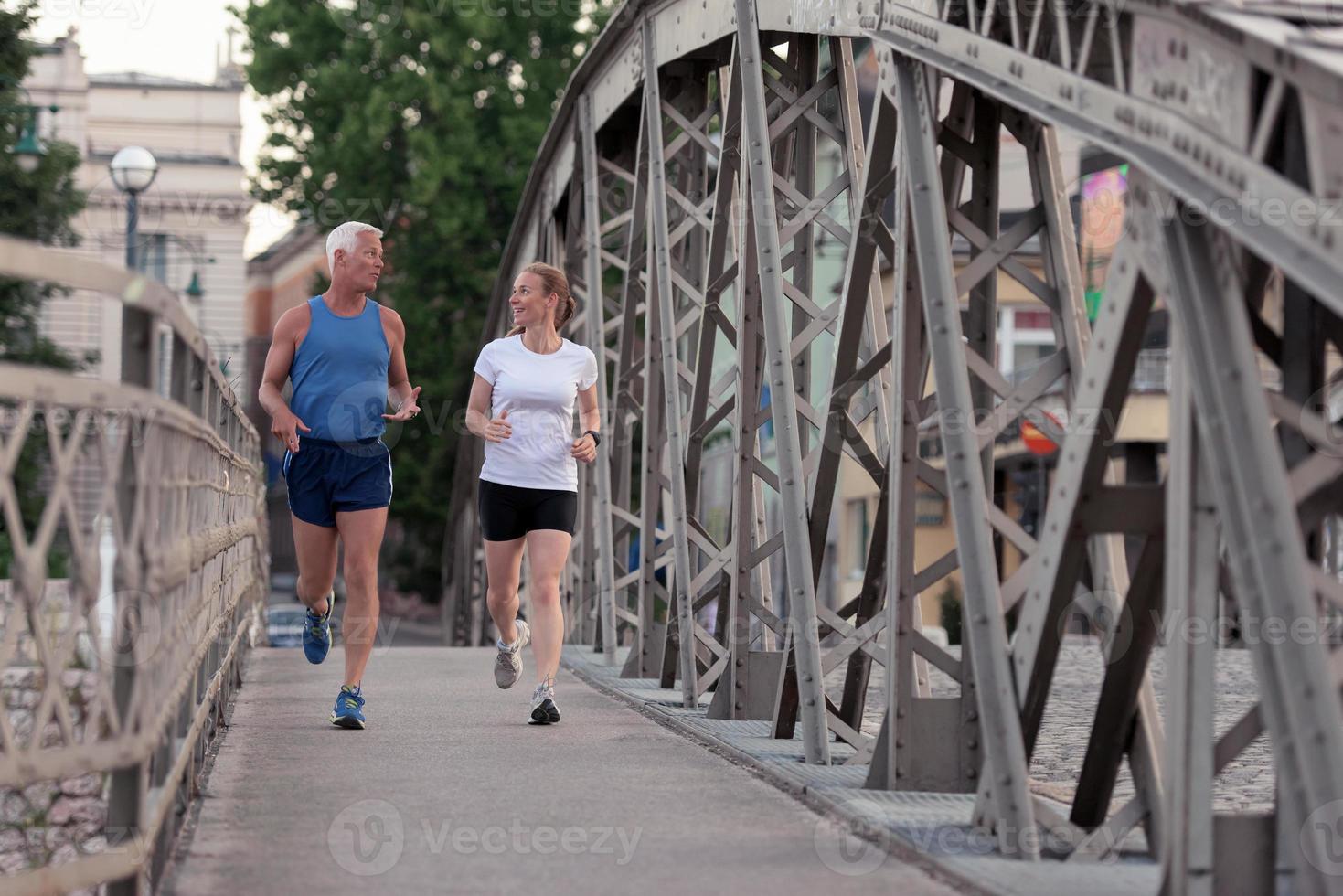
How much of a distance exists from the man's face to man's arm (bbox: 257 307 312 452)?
227 millimetres

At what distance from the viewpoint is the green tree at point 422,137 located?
3559cm

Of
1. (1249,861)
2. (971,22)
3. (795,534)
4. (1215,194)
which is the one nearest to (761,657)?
(795,534)

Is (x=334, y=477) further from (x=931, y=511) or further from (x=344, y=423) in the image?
(x=931, y=511)

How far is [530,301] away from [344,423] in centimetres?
108

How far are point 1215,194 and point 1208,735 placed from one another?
1061mm

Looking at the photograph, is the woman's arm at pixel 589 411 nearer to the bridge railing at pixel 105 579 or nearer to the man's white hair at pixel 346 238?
the man's white hair at pixel 346 238

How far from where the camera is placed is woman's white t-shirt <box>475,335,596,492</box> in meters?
8.45

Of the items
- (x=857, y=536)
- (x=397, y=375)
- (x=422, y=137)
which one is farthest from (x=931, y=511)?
(x=397, y=375)

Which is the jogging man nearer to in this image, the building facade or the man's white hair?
the man's white hair

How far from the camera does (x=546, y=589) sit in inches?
335

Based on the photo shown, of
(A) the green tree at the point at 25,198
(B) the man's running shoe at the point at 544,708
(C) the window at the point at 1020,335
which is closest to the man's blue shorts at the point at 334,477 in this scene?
(B) the man's running shoe at the point at 544,708

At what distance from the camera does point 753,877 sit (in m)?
4.81

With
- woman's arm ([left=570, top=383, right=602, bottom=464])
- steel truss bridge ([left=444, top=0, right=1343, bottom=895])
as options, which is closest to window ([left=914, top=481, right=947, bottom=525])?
steel truss bridge ([left=444, top=0, right=1343, bottom=895])

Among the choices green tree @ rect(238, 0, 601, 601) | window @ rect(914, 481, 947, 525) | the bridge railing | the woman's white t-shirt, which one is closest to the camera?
the bridge railing
